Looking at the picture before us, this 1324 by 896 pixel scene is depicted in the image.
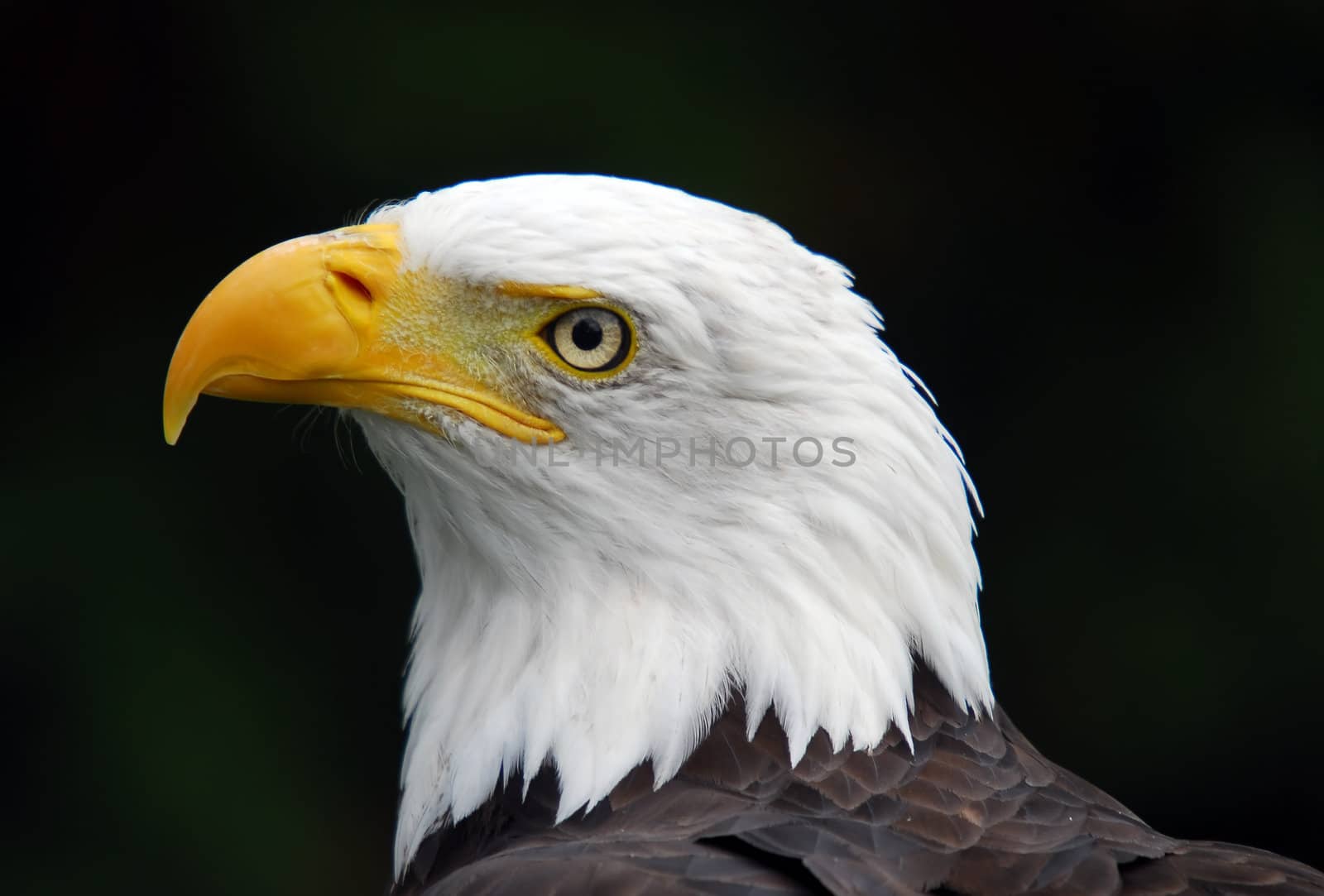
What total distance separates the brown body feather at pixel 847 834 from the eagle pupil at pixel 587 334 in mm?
610

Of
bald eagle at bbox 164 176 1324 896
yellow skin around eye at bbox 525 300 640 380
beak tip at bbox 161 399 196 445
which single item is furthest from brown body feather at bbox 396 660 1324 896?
beak tip at bbox 161 399 196 445

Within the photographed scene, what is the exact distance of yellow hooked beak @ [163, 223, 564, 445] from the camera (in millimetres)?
2322

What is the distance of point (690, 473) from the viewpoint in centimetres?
234

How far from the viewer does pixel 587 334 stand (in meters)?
2.32

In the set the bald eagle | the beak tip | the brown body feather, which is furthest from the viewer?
the beak tip

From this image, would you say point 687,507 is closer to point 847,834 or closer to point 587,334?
point 587,334

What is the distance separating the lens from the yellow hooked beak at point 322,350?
7.62 ft

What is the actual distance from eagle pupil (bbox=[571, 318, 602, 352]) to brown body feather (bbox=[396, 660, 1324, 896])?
610 millimetres

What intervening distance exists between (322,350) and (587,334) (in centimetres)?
42

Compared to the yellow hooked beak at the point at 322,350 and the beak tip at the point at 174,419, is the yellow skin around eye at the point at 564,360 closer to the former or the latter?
the yellow hooked beak at the point at 322,350

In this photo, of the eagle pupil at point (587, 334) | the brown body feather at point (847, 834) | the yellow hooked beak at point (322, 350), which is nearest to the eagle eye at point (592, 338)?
the eagle pupil at point (587, 334)

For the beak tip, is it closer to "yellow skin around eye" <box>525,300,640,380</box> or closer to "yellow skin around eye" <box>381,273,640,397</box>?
"yellow skin around eye" <box>381,273,640,397</box>

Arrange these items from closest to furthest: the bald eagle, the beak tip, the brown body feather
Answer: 1. the brown body feather
2. the bald eagle
3. the beak tip

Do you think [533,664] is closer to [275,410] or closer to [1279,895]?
[1279,895]
